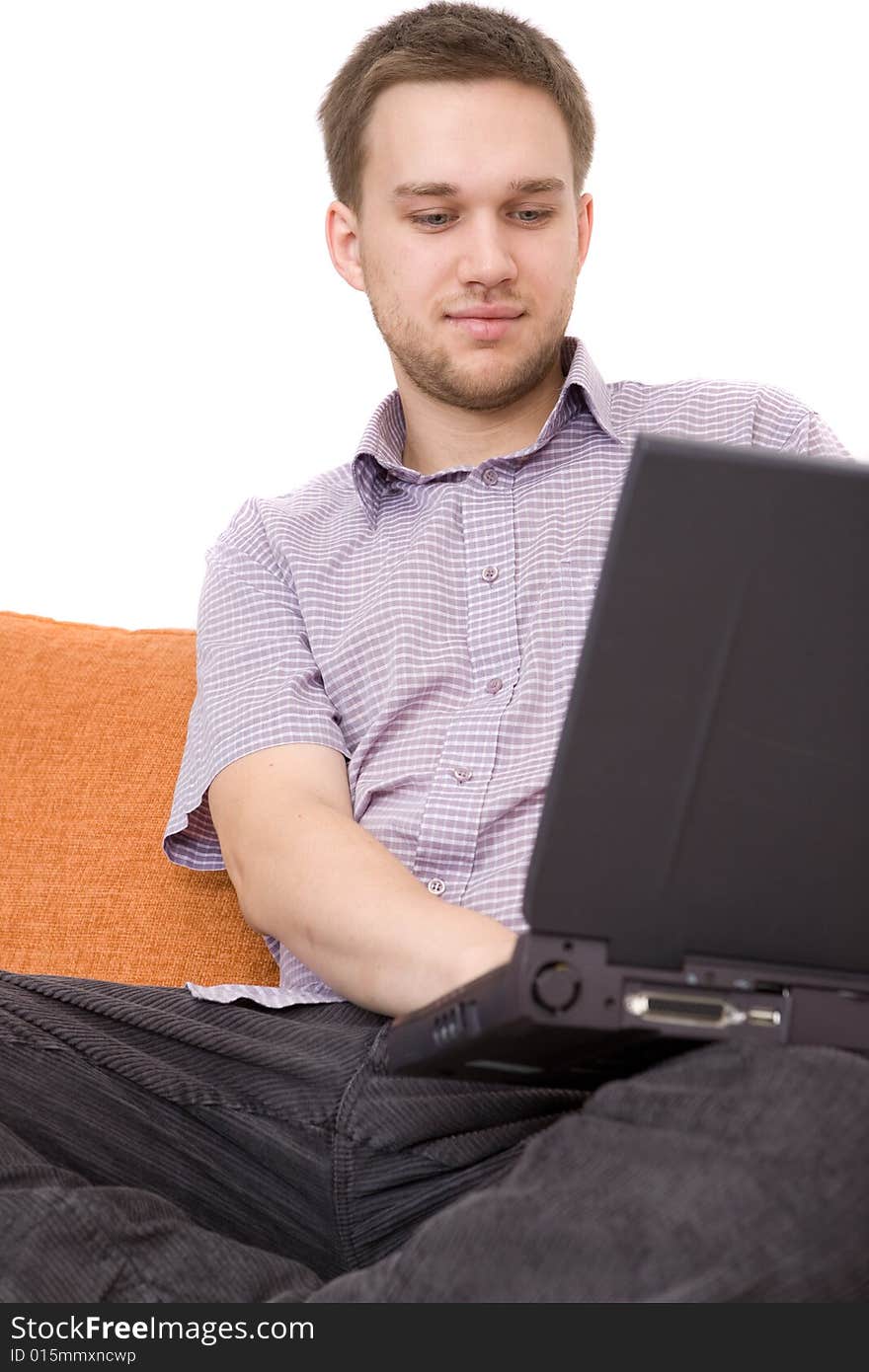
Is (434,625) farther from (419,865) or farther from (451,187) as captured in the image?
(451,187)

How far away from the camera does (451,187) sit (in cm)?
161

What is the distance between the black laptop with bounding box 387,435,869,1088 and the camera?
723 millimetres

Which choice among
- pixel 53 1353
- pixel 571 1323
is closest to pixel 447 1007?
pixel 571 1323

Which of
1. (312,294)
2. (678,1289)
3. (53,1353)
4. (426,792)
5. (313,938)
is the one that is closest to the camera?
(678,1289)

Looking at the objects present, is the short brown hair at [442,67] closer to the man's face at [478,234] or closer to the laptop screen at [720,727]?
the man's face at [478,234]

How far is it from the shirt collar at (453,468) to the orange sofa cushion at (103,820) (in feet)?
1.06

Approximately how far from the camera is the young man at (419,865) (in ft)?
2.63

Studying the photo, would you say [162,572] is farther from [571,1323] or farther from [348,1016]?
[571,1323]

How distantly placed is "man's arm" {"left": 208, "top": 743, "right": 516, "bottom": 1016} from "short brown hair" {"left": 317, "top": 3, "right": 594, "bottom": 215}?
74 centimetres

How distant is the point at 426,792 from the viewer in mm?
1417

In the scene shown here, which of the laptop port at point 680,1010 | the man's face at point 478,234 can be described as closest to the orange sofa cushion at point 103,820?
the man's face at point 478,234

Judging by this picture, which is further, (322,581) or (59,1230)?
(322,581)

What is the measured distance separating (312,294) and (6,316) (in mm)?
484

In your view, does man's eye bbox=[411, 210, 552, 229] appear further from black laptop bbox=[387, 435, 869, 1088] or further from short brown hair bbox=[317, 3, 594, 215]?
black laptop bbox=[387, 435, 869, 1088]
